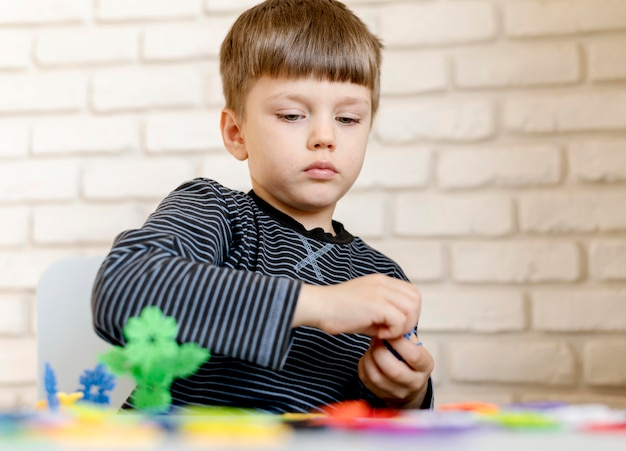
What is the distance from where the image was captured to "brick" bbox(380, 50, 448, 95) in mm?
1460

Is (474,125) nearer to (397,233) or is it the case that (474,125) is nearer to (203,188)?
(397,233)

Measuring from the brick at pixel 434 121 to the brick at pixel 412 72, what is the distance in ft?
0.09

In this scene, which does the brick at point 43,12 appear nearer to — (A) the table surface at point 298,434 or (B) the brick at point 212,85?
(B) the brick at point 212,85

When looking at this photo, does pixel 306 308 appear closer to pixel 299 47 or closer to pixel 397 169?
pixel 299 47

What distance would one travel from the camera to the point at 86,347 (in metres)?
1.13

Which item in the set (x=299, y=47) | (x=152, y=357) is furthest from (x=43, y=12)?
(x=152, y=357)

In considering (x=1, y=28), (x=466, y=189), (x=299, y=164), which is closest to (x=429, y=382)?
(x=299, y=164)

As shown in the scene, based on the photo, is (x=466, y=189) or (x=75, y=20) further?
(x=75, y=20)

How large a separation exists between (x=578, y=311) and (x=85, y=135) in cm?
102

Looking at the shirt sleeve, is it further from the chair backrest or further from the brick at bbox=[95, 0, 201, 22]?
the brick at bbox=[95, 0, 201, 22]

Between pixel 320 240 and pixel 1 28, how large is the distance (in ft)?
3.06

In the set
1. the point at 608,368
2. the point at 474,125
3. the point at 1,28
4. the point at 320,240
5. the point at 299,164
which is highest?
the point at 1,28

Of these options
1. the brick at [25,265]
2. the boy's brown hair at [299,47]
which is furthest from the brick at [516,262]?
the brick at [25,265]

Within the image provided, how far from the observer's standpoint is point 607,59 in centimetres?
142
